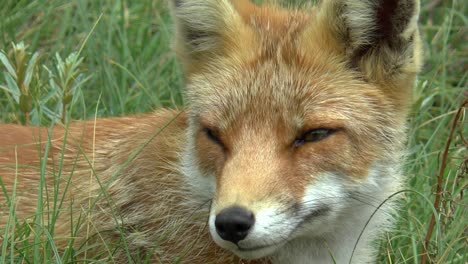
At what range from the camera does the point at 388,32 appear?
5344mm

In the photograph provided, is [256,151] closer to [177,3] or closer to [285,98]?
[285,98]

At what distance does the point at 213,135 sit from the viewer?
5.19 meters

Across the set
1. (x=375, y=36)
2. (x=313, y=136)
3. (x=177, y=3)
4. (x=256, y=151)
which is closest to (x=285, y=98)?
(x=313, y=136)

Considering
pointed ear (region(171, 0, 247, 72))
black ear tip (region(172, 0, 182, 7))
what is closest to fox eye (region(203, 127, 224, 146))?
pointed ear (region(171, 0, 247, 72))

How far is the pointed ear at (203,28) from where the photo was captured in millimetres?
5484

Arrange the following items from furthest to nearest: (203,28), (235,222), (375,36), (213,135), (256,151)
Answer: (203,28) → (375,36) → (213,135) → (256,151) → (235,222)

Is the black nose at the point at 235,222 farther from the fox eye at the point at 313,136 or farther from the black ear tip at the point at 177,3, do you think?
the black ear tip at the point at 177,3

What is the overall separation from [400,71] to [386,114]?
29cm

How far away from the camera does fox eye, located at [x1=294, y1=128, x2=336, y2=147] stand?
4.94m

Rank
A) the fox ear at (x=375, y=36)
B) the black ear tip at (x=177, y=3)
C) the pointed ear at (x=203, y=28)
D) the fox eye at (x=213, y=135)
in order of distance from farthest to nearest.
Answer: the black ear tip at (x=177, y=3)
the pointed ear at (x=203, y=28)
the fox ear at (x=375, y=36)
the fox eye at (x=213, y=135)

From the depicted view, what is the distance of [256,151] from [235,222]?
505mm

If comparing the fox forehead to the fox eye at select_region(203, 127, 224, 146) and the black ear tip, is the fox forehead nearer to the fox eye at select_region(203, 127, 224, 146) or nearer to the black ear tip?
the fox eye at select_region(203, 127, 224, 146)

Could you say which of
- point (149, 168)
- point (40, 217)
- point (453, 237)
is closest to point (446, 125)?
point (453, 237)

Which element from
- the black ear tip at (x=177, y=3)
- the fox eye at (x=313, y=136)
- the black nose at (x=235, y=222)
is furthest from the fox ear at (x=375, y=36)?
the black nose at (x=235, y=222)
